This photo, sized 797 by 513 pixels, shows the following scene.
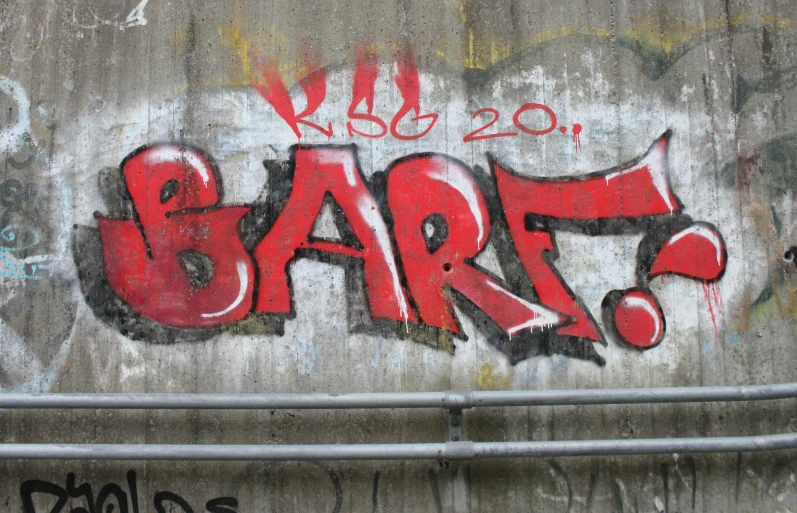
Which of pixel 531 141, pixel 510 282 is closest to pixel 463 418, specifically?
pixel 510 282

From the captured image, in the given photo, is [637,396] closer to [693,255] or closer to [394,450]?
[693,255]

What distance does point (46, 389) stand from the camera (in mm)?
4086

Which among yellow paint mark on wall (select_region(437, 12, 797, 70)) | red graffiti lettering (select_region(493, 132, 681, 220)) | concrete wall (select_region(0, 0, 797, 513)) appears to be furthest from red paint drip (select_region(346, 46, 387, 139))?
red graffiti lettering (select_region(493, 132, 681, 220))

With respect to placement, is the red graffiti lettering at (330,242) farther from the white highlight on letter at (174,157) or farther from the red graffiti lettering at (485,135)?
the red graffiti lettering at (485,135)

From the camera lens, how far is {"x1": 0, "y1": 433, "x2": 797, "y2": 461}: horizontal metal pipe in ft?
12.3

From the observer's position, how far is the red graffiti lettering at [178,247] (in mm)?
4102

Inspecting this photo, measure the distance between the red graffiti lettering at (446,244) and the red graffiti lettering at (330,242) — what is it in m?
0.14

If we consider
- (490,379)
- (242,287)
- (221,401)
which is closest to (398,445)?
(490,379)

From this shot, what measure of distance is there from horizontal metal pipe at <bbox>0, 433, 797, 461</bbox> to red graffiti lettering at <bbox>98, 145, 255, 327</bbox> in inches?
35.9

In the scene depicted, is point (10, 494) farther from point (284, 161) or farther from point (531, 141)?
point (531, 141)

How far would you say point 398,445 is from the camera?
381cm

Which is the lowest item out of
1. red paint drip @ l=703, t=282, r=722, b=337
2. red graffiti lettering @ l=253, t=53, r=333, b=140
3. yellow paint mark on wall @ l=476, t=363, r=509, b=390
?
yellow paint mark on wall @ l=476, t=363, r=509, b=390

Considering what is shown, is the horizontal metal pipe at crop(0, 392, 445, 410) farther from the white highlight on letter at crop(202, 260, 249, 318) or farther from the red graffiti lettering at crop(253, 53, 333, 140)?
the red graffiti lettering at crop(253, 53, 333, 140)

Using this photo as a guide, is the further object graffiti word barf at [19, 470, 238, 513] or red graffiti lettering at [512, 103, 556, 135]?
red graffiti lettering at [512, 103, 556, 135]
